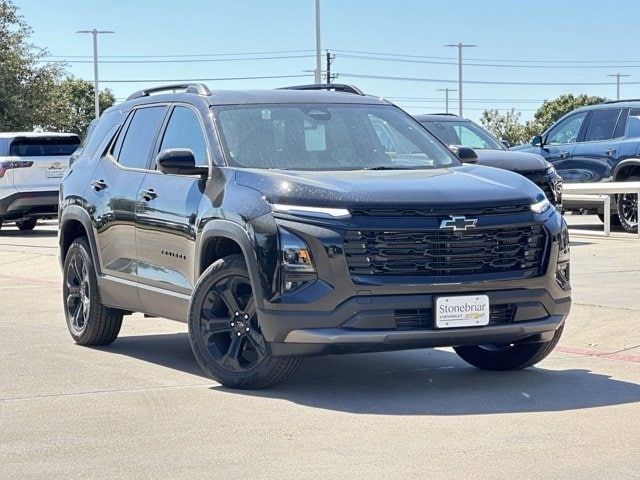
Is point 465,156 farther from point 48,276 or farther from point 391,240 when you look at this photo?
point 48,276

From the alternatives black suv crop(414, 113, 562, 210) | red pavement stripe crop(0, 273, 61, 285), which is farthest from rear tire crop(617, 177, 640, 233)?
red pavement stripe crop(0, 273, 61, 285)

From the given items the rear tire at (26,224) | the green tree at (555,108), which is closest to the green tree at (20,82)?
the rear tire at (26,224)

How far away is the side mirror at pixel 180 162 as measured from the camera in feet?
27.8

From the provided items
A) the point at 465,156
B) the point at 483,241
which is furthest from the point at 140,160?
the point at 483,241

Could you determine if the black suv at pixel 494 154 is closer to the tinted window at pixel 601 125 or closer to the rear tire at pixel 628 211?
the rear tire at pixel 628 211

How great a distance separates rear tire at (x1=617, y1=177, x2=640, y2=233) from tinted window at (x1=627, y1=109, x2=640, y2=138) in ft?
3.49

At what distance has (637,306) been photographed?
11375 mm

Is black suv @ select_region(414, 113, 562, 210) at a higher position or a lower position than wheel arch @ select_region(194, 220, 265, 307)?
lower

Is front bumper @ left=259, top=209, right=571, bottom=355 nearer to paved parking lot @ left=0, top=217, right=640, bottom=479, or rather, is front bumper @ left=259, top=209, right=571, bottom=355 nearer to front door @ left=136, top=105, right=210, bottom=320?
paved parking lot @ left=0, top=217, right=640, bottom=479

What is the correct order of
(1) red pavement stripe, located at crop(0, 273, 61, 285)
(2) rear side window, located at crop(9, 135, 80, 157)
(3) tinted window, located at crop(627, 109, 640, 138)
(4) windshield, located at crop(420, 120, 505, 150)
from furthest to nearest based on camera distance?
(2) rear side window, located at crop(9, 135, 80, 157)
(3) tinted window, located at crop(627, 109, 640, 138)
(4) windshield, located at crop(420, 120, 505, 150)
(1) red pavement stripe, located at crop(0, 273, 61, 285)

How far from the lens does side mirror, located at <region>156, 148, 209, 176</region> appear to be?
848 centimetres

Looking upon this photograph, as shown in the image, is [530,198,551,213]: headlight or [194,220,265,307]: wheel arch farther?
[530,198,551,213]: headlight

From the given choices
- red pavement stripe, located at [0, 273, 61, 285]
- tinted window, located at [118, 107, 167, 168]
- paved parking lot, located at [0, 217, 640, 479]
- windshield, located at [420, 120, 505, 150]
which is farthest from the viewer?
windshield, located at [420, 120, 505, 150]

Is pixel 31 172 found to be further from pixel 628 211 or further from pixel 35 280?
pixel 628 211
